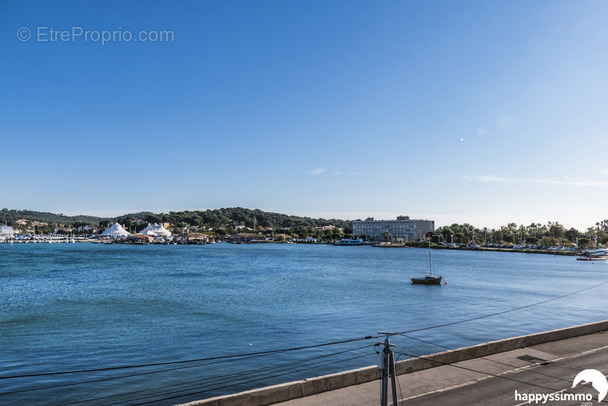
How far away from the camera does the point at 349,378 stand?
13.3 metres

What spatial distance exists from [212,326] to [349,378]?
2093cm

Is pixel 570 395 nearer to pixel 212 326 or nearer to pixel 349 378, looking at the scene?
pixel 349 378

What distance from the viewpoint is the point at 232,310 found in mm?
39406

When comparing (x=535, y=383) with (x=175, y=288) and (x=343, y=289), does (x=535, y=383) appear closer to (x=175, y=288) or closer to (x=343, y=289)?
(x=343, y=289)

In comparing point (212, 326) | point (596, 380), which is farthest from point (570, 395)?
point (212, 326)

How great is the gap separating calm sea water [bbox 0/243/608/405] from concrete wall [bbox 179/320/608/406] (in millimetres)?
3411

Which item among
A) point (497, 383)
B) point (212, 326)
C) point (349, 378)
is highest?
point (349, 378)

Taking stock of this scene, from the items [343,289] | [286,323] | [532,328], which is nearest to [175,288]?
[343,289]

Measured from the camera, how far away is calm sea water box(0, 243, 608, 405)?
19.5m

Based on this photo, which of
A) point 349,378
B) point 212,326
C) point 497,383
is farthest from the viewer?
point 212,326

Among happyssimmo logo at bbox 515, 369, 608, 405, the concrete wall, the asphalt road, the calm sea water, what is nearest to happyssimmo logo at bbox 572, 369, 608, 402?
happyssimmo logo at bbox 515, 369, 608, 405

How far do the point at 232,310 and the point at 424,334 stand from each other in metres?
18.1

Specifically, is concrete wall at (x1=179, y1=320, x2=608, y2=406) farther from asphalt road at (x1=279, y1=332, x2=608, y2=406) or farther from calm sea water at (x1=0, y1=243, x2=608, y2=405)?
calm sea water at (x1=0, y1=243, x2=608, y2=405)

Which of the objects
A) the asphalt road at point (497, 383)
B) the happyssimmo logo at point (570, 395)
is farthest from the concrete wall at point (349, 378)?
the happyssimmo logo at point (570, 395)
